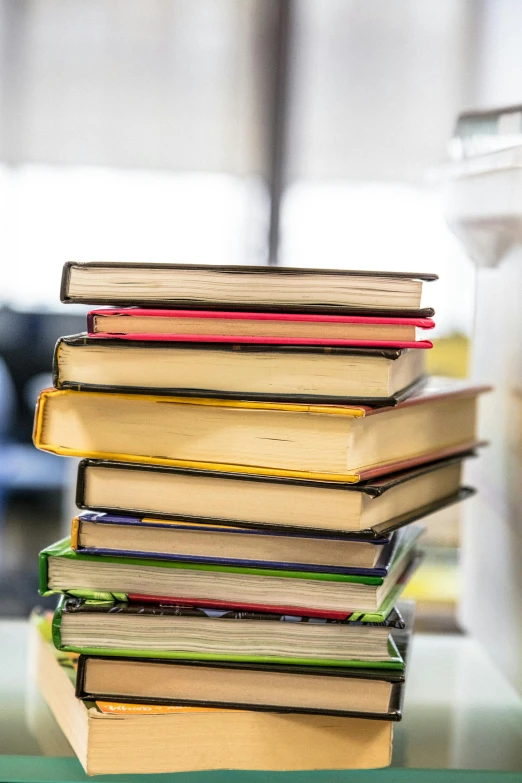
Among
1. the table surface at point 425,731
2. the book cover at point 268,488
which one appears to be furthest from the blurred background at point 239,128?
the book cover at point 268,488

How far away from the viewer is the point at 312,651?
1.74ft

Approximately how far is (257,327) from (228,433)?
6cm

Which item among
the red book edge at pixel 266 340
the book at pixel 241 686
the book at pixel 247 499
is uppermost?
the red book edge at pixel 266 340

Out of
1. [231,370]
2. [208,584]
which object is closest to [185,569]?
[208,584]

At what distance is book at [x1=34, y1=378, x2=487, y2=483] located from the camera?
513mm

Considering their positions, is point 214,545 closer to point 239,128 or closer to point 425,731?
point 425,731

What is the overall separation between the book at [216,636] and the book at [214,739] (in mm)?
32

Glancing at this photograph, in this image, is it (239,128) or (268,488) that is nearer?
(268,488)

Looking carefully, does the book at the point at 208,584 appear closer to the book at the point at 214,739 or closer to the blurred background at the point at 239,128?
the book at the point at 214,739

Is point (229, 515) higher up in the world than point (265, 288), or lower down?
lower down

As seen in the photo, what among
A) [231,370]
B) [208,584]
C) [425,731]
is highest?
[231,370]

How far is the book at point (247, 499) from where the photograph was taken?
1.70 ft

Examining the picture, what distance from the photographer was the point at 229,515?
0.53 metres

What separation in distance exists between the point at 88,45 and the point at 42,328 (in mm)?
1048
